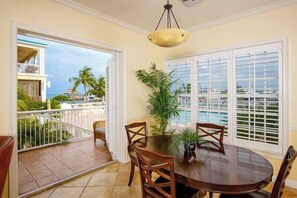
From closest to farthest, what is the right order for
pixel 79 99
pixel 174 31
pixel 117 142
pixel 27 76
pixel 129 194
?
pixel 174 31 < pixel 129 194 < pixel 117 142 < pixel 27 76 < pixel 79 99

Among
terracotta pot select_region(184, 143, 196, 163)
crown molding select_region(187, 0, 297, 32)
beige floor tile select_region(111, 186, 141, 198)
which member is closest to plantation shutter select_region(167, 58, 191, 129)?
crown molding select_region(187, 0, 297, 32)

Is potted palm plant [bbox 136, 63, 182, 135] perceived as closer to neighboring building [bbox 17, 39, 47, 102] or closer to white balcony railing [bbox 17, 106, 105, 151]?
white balcony railing [bbox 17, 106, 105, 151]

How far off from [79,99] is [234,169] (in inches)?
398

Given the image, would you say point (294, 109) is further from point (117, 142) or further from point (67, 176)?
point (67, 176)

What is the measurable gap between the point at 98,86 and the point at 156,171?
9336 millimetres

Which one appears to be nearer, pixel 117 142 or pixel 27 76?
pixel 117 142

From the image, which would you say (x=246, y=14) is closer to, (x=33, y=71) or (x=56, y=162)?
(x=56, y=162)

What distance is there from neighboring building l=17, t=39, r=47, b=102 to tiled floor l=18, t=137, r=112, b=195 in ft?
16.7

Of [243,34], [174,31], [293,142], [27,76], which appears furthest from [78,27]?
[27,76]

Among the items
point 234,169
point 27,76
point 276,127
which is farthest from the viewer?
point 27,76

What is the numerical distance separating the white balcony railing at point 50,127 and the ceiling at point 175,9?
3081mm

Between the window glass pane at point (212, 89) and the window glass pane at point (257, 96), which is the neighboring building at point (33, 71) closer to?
the window glass pane at point (212, 89)

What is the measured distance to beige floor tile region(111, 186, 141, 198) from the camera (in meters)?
2.41

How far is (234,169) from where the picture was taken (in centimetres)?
151
